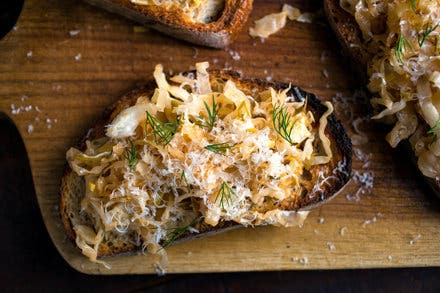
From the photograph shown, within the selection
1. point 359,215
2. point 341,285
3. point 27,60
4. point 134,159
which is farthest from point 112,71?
point 341,285

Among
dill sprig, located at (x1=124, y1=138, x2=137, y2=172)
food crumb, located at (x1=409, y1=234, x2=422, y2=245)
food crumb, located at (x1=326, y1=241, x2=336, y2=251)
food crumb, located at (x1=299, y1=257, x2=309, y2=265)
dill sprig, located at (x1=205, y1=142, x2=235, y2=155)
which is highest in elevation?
dill sprig, located at (x1=205, y1=142, x2=235, y2=155)

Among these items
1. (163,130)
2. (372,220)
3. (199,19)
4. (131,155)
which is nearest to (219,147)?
(163,130)

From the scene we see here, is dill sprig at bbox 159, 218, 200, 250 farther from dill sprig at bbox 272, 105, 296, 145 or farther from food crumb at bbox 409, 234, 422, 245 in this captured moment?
food crumb at bbox 409, 234, 422, 245

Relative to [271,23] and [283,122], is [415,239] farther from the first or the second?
[271,23]

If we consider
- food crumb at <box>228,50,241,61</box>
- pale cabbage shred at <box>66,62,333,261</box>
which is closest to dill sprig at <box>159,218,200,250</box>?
pale cabbage shred at <box>66,62,333,261</box>

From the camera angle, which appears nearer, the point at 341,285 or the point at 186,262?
the point at 186,262

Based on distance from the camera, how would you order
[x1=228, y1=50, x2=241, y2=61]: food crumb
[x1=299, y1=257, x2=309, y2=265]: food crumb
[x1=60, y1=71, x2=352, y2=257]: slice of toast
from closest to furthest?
[x1=60, y1=71, x2=352, y2=257]: slice of toast → [x1=299, y1=257, x2=309, y2=265]: food crumb → [x1=228, y1=50, x2=241, y2=61]: food crumb

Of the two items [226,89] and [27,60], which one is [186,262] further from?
[27,60]

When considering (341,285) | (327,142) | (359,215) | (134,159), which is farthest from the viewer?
(341,285)
